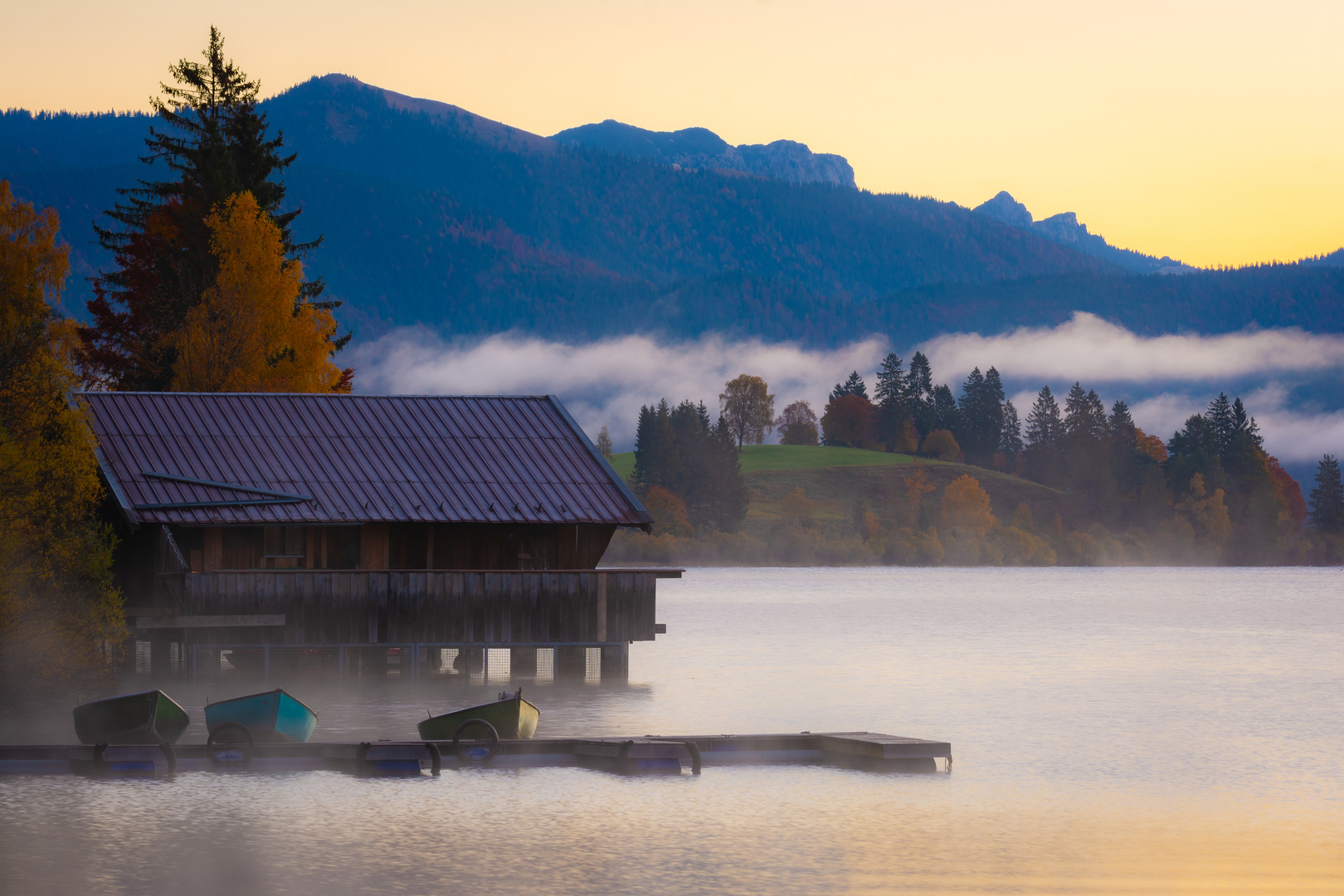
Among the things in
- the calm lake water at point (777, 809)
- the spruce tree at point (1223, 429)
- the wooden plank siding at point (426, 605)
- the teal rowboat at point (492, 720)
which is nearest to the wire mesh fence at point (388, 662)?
the wooden plank siding at point (426, 605)

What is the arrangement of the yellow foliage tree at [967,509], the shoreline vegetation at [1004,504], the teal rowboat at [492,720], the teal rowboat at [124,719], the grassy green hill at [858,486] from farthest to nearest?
the grassy green hill at [858,486] → the yellow foliage tree at [967,509] → the shoreline vegetation at [1004,504] → the teal rowboat at [492,720] → the teal rowboat at [124,719]

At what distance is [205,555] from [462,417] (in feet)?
27.9

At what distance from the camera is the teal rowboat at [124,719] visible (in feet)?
85.9

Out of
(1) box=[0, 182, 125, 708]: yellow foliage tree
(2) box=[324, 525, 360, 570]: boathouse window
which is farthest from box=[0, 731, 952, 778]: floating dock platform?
(2) box=[324, 525, 360, 570]: boathouse window

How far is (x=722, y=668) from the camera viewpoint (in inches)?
1975

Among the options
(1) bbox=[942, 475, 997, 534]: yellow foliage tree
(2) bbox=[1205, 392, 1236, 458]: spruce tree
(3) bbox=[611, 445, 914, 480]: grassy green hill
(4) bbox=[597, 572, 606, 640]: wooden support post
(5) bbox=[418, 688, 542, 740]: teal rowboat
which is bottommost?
(5) bbox=[418, 688, 542, 740]: teal rowboat

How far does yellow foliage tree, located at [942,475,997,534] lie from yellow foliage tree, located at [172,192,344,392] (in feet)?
421

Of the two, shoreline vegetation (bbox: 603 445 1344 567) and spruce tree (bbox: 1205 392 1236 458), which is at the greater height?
spruce tree (bbox: 1205 392 1236 458)

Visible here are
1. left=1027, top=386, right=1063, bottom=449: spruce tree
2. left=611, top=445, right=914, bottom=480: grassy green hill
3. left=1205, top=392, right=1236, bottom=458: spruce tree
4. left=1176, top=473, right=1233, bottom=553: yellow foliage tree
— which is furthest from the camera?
left=1027, top=386, right=1063, bottom=449: spruce tree

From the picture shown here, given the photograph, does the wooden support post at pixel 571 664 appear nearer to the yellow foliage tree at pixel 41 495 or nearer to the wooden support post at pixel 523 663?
the wooden support post at pixel 523 663

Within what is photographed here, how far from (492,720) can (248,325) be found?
2612 cm

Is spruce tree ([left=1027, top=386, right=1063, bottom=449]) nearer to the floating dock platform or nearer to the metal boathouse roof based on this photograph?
the metal boathouse roof

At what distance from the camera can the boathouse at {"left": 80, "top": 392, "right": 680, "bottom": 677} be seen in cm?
3503

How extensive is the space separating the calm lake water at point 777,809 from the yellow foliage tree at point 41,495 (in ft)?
6.26
